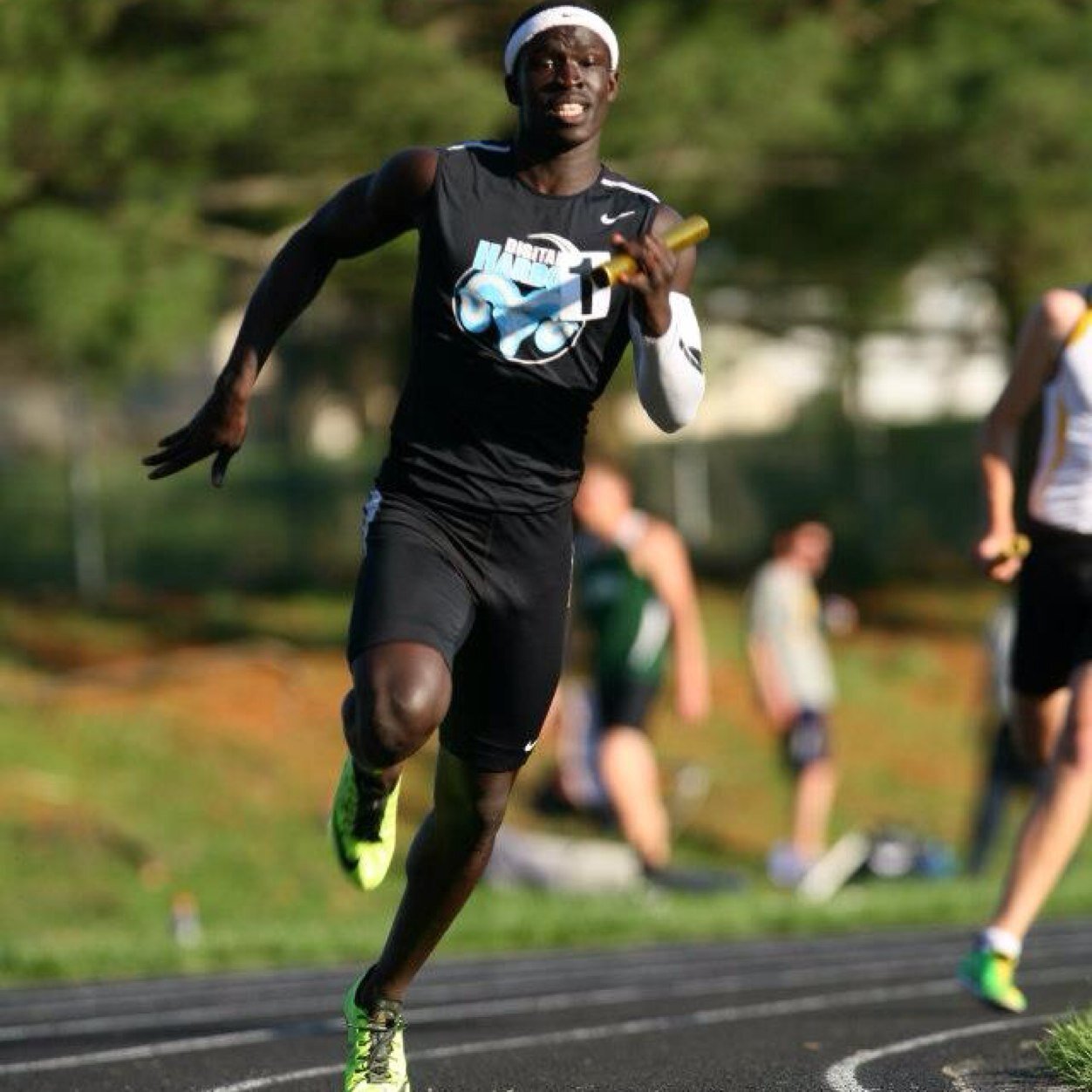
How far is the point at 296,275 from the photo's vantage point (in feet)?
19.2

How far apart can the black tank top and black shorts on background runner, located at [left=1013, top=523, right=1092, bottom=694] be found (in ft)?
6.28

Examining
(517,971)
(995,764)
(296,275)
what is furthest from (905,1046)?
(995,764)

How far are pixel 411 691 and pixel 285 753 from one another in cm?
1496

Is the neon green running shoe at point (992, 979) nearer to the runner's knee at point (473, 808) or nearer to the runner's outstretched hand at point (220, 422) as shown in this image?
the runner's knee at point (473, 808)

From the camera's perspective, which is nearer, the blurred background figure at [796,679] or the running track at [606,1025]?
the running track at [606,1025]

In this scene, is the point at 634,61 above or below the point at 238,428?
above

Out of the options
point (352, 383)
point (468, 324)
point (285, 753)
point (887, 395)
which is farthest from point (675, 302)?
point (887, 395)

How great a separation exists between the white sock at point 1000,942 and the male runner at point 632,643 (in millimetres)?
7208

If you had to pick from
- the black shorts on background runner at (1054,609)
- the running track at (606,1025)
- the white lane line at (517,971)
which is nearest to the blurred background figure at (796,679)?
the white lane line at (517,971)

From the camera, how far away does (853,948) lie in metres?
11.3

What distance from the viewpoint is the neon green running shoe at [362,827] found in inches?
223

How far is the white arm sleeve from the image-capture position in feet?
18.1

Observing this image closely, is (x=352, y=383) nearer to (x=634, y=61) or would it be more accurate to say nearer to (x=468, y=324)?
(x=634, y=61)

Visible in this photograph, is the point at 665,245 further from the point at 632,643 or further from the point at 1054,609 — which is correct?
the point at 632,643
